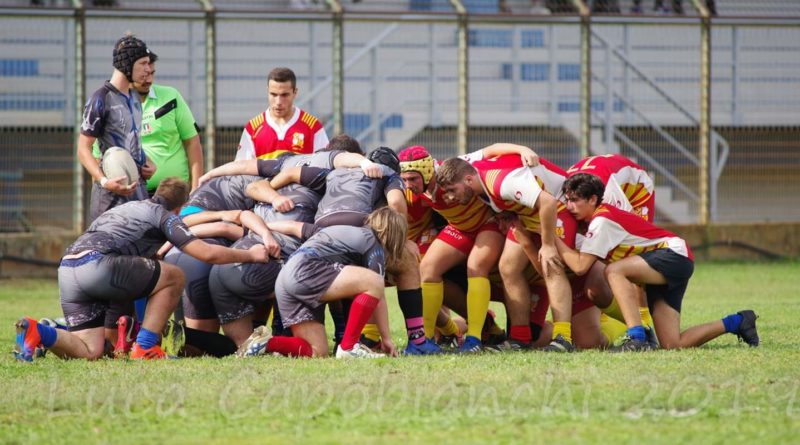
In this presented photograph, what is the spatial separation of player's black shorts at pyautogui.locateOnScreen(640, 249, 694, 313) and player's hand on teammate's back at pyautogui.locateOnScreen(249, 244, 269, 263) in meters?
2.49

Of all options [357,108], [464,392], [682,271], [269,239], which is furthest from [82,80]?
[464,392]

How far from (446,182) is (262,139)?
92.0 inches

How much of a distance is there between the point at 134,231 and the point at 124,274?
297mm

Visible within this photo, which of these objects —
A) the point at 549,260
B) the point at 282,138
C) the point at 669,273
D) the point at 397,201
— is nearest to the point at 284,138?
the point at 282,138

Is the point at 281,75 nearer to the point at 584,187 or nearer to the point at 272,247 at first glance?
the point at 272,247

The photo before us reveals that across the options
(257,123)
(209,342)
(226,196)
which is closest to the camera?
(209,342)

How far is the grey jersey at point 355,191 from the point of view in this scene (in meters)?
8.14

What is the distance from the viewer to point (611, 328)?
9016 mm

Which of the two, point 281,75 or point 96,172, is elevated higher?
point 281,75

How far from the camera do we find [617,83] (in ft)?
61.0

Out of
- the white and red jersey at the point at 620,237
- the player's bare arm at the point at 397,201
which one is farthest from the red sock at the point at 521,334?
the player's bare arm at the point at 397,201

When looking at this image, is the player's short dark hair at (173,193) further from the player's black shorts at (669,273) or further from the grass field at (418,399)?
the player's black shorts at (669,273)

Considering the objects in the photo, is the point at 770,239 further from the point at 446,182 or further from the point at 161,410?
the point at 161,410

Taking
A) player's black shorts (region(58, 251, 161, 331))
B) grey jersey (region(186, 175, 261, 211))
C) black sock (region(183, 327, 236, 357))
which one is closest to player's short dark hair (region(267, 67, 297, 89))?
grey jersey (region(186, 175, 261, 211))
